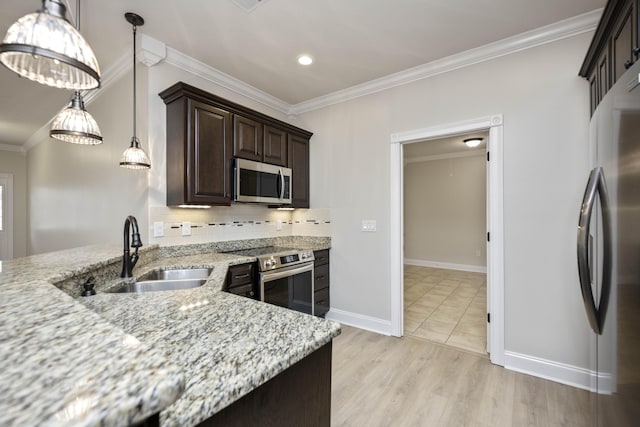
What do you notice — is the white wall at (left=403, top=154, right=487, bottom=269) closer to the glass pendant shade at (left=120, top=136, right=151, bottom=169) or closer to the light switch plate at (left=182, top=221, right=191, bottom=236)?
the light switch plate at (left=182, top=221, right=191, bottom=236)

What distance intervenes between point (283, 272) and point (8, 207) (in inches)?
267

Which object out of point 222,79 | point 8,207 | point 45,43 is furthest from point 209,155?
point 8,207

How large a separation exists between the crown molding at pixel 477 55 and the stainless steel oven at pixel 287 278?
1.87 metres

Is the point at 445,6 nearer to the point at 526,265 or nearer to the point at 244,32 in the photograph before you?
the point at 244,32

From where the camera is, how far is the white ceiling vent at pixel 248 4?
199 cm

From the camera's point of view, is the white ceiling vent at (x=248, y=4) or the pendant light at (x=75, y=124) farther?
the white ceiling vent at (x=248, y=4)

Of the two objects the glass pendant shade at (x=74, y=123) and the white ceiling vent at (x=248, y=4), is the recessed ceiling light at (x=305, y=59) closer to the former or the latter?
the white ceiling vent at (x=248, y=4)

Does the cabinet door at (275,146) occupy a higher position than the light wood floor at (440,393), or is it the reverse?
the cabinet door at (275,146)

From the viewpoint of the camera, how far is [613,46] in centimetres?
150

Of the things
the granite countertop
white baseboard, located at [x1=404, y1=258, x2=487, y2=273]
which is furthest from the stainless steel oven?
white baseboard, located at [x1=404, y1=258, x2=487, y2=273]

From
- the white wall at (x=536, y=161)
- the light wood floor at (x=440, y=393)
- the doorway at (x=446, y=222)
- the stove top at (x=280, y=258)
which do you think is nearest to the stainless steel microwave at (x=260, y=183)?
the stove top at (x=280, y=258)

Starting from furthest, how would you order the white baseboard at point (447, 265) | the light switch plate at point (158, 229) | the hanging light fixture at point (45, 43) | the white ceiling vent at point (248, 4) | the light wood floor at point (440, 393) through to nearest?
the white baseboard at point (447, 265) < the light switch plate at point (158, 229) < the white ceiling vent at point (248, 4) < the light wood floor at point (440, 393) < the hanging light fixture at point (45, 43)

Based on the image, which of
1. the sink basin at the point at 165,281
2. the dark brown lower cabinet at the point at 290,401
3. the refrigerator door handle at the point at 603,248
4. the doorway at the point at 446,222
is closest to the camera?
the dark brown lower cabinet at the point at 290,401

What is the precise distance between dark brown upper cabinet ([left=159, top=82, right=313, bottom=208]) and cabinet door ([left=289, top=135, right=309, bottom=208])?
19.3 inches
